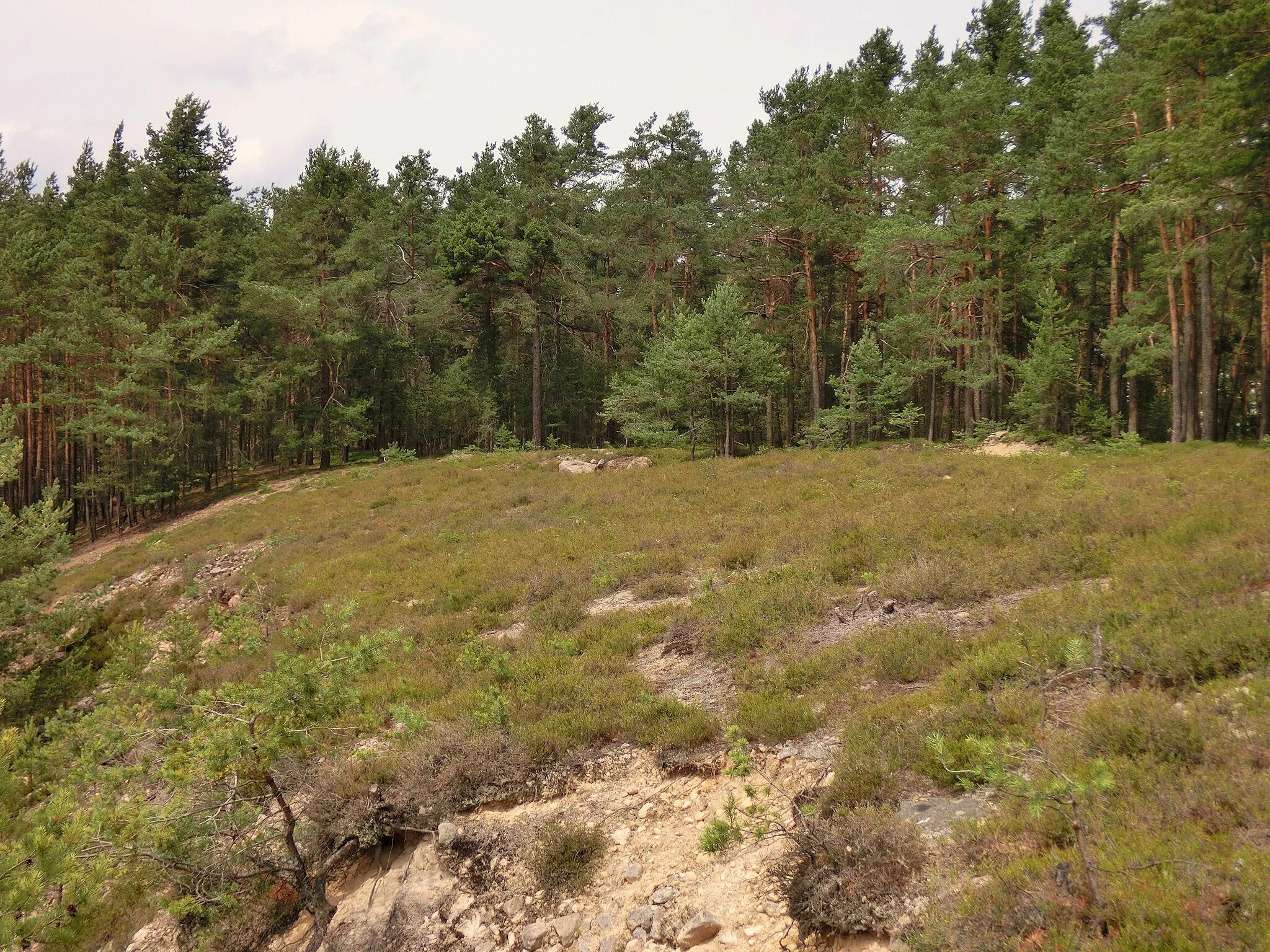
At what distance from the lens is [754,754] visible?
5805 mm

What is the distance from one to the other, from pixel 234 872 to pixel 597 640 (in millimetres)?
4821

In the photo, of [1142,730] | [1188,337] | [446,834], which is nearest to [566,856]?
[446,834]

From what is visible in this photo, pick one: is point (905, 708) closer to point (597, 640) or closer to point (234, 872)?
point (597, 640)

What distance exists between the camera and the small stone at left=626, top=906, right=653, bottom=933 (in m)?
4.53

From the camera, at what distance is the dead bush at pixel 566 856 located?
5.11 metres

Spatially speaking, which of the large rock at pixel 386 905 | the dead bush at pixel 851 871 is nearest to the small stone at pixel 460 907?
the large rock at pixel 386 905

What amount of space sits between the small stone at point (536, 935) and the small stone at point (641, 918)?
0.62 metres

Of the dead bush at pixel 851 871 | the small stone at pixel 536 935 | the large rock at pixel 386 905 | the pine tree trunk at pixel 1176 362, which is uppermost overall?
the pine tree trunk at pixel 1176 362

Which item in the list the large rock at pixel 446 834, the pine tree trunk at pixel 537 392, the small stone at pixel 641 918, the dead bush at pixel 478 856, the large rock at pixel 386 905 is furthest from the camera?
the pine tree trunk at pixel 537 392

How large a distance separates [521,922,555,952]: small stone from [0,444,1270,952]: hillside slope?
0.03m

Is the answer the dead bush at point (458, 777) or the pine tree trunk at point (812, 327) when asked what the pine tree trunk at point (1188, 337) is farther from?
the dead bush at point (458, 777)

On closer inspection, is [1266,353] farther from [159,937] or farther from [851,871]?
[159,937]

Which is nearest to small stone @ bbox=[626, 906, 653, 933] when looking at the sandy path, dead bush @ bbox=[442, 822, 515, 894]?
dead bush @ bbox=[442, 822, 515, 894]

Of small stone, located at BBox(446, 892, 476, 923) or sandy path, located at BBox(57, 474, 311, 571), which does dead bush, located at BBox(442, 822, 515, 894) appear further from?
sandy path, located at BBox(57, 474, 311, 571)
